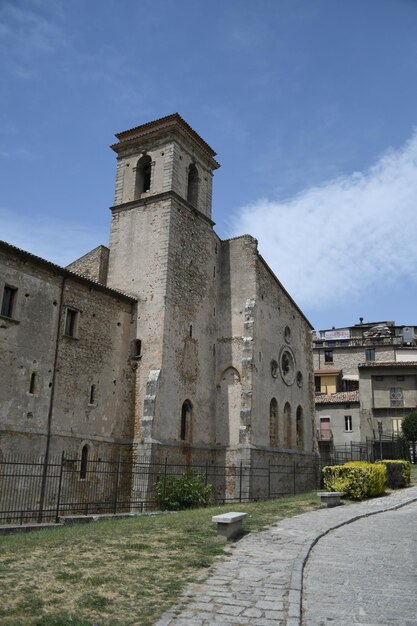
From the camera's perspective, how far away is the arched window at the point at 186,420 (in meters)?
23.6

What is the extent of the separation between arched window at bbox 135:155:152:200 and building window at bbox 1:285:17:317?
969 centimetres

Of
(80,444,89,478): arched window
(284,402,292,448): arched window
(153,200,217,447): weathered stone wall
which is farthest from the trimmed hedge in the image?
(284,402,292,448): arched window

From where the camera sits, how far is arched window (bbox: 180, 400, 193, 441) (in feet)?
77.6

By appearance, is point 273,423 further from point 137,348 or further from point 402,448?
point 402,448

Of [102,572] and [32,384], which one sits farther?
[32,384]

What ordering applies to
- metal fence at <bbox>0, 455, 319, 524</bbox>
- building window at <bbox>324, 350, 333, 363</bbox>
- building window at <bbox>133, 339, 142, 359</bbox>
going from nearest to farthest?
1. metal fence at <bbox>0, 455, 319, 524</bbox>
2. building window at <bbox>133, 339, 142, 359</bbox>
3. building window at <bbox>324, 350, 333, 363</bbox>

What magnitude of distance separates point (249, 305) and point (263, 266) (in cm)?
287

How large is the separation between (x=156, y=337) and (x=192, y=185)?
29.7 feet

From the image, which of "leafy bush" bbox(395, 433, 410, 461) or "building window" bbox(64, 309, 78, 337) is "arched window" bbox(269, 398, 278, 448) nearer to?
"building window" bbox(64, 309, 78, 337)

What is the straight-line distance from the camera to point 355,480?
702 inches

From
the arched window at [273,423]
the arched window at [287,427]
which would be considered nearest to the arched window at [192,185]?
the arched window at [273,423]

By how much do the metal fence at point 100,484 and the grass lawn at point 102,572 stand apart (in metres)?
4.70

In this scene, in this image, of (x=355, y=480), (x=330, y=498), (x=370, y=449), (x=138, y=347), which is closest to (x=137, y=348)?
(x=138, y=347)

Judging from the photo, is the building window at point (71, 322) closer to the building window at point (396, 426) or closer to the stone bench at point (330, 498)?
the stone bench at point (330, 498)
